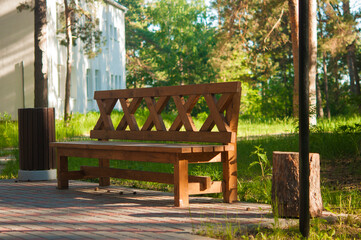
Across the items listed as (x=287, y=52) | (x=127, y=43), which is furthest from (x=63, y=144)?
(x=127, y=43)

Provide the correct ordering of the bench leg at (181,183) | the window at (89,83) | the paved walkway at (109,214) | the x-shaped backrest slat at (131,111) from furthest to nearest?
1. the window at (89,83)
2. the x-shaped backrest slat at (131,111)
3. the bench leg at (181,183)
4. the paved walkway at (109,214)

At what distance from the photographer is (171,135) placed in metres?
7.29

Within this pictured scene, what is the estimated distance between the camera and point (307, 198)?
4.90 m

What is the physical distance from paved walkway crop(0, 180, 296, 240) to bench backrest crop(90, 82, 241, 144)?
74 cm

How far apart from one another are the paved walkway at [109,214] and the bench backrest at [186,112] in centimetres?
74

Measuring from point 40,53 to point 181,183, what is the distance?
9.67 meters

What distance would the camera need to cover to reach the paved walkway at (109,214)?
201 inches

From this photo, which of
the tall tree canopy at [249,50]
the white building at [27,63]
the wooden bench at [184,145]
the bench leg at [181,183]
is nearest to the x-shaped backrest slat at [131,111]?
the wooden bench at [184,145]

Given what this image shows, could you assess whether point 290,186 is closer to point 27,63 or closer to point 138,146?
point 138,146

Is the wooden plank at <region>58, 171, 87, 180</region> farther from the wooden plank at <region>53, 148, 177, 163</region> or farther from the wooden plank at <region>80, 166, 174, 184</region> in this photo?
the wooden plank at <region>53, 148, 177, 163</region>

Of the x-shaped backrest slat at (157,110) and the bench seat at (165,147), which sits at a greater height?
the x-shaped backrest slat at (157,110)

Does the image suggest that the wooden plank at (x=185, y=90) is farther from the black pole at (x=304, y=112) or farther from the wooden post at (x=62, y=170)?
the black pole at (x=304, y=112)

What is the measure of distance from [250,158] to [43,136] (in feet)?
13.0

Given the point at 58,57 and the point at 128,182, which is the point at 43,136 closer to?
the point at 128,182
